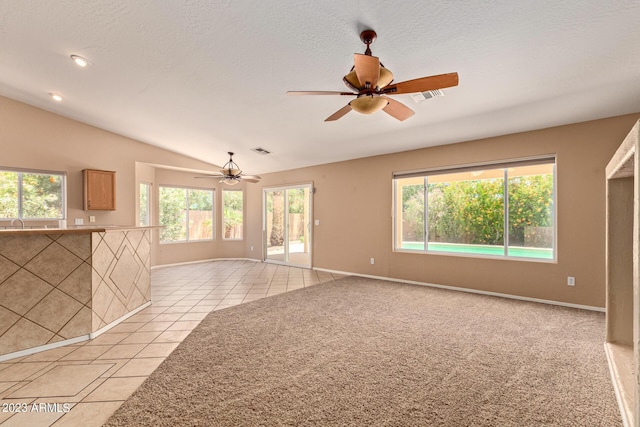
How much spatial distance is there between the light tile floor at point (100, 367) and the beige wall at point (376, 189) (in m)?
2.44

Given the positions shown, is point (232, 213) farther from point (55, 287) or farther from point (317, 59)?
point (317, 59)

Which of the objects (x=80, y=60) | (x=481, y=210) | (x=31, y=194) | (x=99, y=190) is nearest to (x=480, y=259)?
(x=481, y=210)

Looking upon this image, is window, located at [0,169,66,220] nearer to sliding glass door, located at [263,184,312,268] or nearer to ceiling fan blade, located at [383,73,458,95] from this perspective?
sliding glass door, located at [263,184,312,268]

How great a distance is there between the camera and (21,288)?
8.23 feet

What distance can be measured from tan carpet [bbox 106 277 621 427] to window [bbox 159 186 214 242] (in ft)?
15.7

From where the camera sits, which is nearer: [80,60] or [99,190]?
[80,60]

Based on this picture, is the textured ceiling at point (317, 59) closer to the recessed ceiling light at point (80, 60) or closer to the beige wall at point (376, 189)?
the recessed ceiling light at point (80, 60)

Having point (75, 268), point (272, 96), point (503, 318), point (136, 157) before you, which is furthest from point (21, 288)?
point (503, 318)

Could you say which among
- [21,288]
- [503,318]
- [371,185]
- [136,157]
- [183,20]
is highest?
[183,20]

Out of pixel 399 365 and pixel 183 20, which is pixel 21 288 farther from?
pixel 399 365

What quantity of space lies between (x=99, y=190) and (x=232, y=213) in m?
3.48

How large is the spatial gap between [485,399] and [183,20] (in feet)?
12.5

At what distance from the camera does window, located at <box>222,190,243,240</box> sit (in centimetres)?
839

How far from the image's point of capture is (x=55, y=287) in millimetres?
2658
